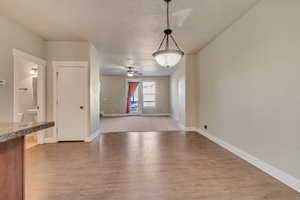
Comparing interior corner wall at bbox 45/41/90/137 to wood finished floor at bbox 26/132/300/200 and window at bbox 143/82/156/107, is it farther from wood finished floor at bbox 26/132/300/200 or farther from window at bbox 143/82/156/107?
window at bbox 143/82/156/107

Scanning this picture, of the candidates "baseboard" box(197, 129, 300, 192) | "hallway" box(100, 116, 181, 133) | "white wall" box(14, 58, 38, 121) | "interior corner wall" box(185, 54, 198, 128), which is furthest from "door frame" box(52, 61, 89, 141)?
"baseboard" box(197, 129, 300, 192)

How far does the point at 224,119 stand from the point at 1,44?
16.2 feet

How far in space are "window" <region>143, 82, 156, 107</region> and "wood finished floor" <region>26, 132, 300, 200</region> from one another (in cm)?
742

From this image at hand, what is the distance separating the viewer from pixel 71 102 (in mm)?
4398

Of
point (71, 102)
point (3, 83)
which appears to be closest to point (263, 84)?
point (71, 102)

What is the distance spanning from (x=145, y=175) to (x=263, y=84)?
2.43m

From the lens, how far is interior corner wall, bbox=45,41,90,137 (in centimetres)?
435

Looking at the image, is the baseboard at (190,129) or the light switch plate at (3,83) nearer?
the light switch plate at (3,83)

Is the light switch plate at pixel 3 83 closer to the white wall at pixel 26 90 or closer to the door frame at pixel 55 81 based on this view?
the door frame at pixel 55 81

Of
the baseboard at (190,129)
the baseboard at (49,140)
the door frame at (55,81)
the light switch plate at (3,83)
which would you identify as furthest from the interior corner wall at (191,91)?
the light switch plate at (3,83)

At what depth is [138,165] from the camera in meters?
2.84

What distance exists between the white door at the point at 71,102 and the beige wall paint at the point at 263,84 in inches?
145

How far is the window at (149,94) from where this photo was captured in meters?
11.2

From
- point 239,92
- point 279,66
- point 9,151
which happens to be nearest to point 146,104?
point 239,92
